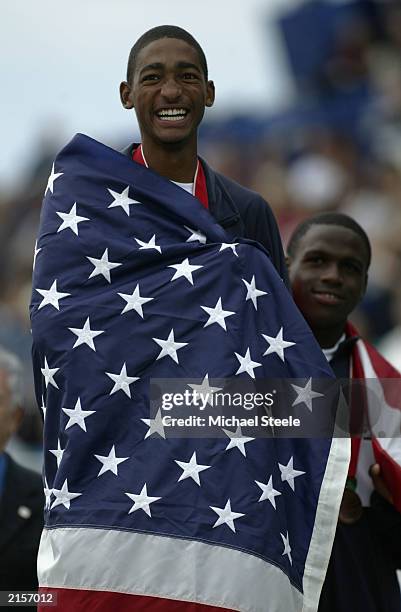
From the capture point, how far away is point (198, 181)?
442cm

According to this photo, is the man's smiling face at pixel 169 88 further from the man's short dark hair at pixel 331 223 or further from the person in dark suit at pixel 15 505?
the person in dark suit at pixel 15 505

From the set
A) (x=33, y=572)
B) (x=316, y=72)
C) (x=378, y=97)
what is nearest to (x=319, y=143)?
(x=378, y=97)

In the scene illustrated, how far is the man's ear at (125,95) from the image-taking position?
438cm

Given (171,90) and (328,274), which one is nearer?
(171,90)

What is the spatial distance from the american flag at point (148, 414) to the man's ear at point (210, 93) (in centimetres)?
32

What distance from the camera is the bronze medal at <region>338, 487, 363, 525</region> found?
4.82 m

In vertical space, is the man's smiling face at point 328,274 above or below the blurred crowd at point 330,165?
below

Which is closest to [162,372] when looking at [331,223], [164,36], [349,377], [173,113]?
[173,113]

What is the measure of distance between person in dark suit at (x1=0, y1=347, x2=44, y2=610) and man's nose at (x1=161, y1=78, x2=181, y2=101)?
1734 mm

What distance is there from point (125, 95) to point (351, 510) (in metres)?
1.60

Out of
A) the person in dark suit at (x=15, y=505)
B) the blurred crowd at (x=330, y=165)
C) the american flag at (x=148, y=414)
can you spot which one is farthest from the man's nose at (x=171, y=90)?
the blurred crowd at (x=330, y=165)

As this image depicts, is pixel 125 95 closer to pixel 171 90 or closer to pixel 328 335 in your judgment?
pixel 171 90

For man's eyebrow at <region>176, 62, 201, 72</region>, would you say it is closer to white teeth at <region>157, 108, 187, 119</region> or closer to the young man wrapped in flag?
the young man wrapped in flag

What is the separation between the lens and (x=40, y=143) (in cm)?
1736
